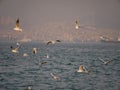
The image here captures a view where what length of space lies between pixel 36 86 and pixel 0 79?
8.98 metres

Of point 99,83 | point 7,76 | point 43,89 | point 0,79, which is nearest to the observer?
point 43,89

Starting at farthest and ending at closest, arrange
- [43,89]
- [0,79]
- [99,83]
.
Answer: [0,79]
[99,83]
[43,89]

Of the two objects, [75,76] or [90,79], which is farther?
[75,76]

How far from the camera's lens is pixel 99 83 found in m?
49.8

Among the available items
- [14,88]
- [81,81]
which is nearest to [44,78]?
[81,81]

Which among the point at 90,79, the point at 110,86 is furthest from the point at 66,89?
the point at 90,79

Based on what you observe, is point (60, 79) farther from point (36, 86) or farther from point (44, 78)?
point (36, 86)

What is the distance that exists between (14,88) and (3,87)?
169 cm

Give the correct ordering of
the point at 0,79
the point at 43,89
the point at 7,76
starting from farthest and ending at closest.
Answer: the point at 7,76 < the point at 0,79 < the point at 43,89

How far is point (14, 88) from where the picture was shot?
4556 centimetres

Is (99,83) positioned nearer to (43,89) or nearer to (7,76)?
(43,89)

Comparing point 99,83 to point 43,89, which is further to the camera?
point 99,83

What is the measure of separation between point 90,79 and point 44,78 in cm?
723

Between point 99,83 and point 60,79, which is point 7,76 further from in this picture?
point 99,83
